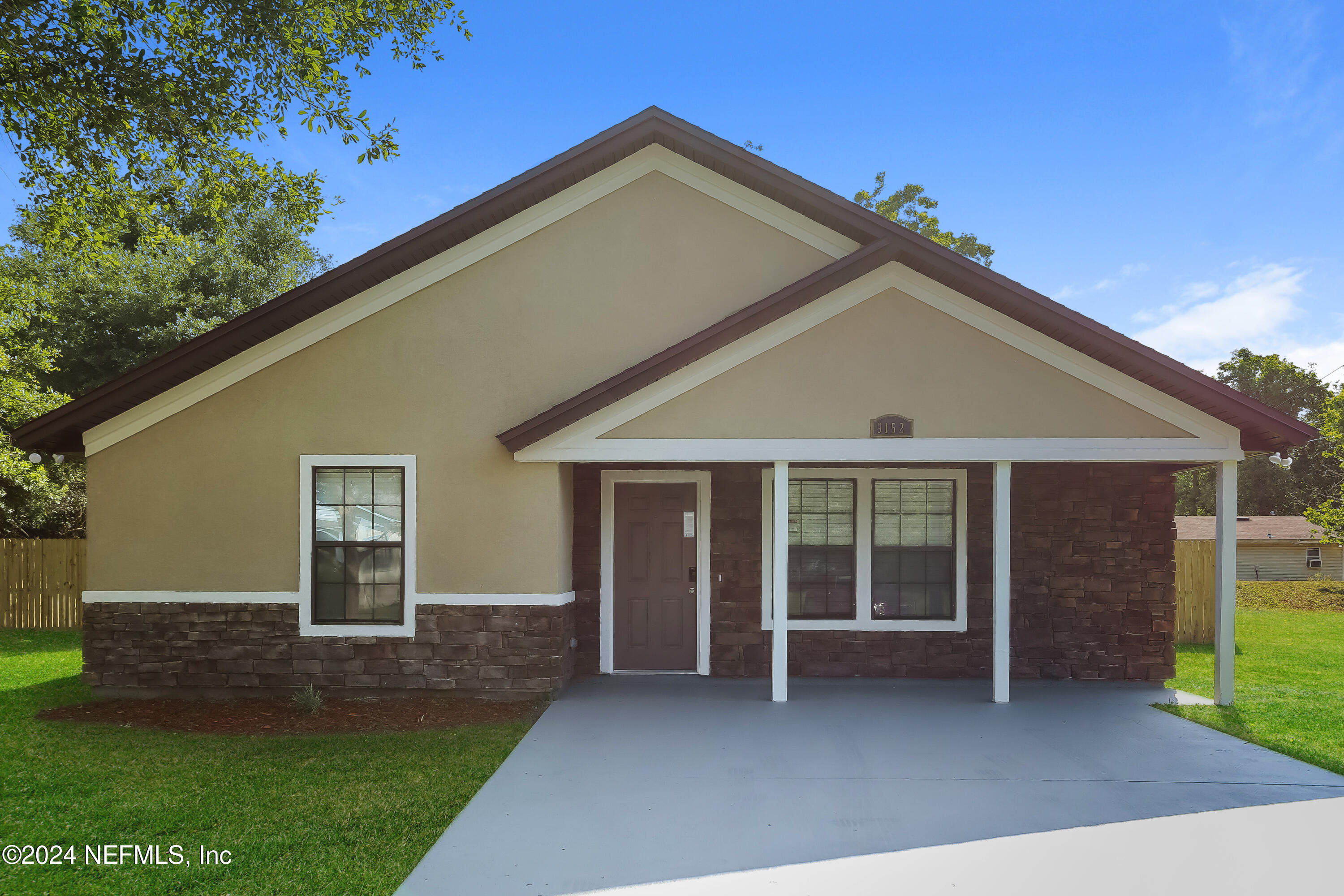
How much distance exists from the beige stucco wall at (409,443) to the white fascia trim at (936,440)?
1116 mm

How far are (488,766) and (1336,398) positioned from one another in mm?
32585

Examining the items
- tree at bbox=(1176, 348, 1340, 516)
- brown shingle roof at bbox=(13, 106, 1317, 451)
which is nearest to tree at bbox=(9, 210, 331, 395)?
brown shingle roof at bbox=(13, 106, 1317, 451)

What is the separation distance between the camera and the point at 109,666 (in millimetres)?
8016

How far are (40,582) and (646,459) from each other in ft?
44.8

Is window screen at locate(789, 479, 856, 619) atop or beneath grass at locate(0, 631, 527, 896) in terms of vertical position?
atop

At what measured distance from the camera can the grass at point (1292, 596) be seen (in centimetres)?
2219

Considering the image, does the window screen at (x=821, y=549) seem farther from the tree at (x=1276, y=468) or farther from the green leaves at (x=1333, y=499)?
the tree at (x=1276, y=468)

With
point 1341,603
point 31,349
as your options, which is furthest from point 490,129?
point 1341,603

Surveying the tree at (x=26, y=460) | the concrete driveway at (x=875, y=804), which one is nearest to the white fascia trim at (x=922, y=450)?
the concrete driveway at (x=875, y=804)

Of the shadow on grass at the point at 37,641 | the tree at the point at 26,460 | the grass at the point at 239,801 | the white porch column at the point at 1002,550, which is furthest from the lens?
the tree at the point at 26,460

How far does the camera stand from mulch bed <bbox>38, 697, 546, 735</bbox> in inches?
276

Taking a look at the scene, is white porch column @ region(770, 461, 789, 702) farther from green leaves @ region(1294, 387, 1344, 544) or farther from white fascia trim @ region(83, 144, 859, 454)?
green leaves @ region(1294, 387, 1344, 544)

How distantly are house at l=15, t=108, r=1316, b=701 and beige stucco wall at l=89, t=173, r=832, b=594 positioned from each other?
1.2 inches

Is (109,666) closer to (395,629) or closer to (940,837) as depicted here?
(395,629)
